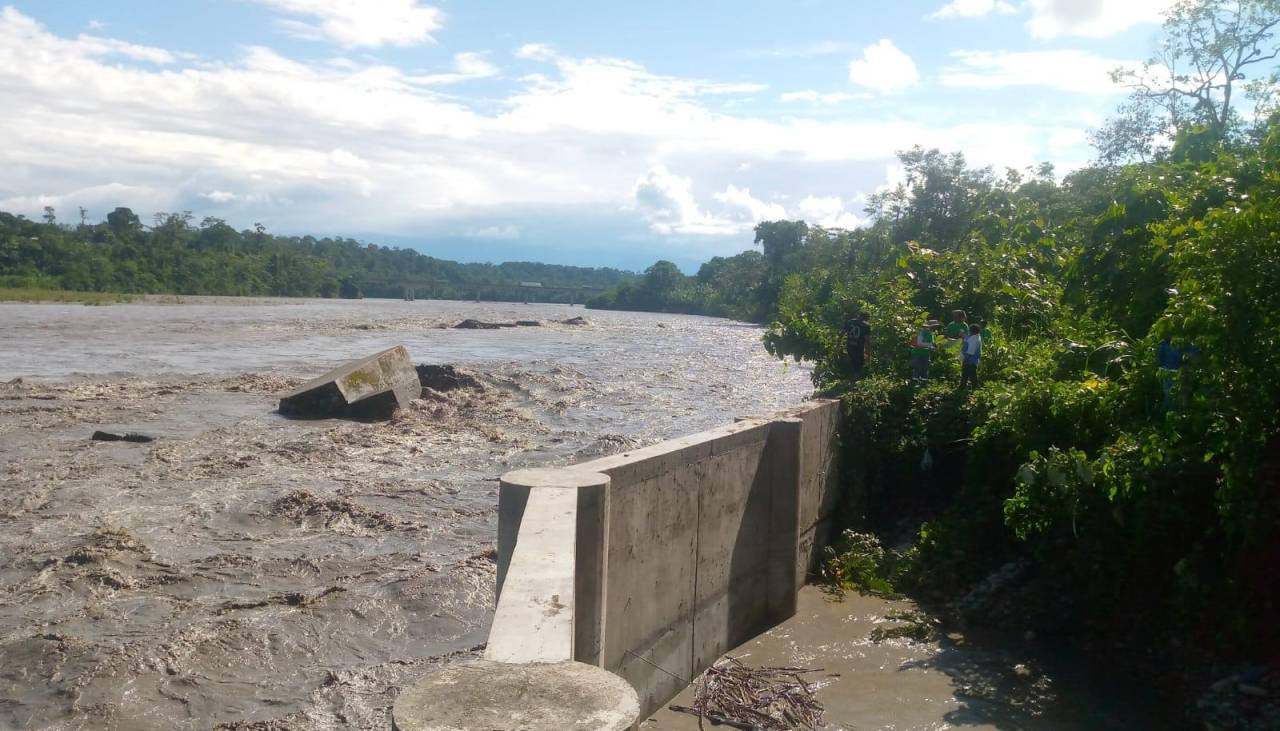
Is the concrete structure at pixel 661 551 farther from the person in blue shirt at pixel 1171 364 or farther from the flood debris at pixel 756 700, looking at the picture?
the person in blue shirt at pixel 1171 364

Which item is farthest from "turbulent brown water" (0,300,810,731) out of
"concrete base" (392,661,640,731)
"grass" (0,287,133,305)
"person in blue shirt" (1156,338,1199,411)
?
"grass" (0,287,133,305)

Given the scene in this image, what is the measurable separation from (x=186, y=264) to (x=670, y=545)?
311ft

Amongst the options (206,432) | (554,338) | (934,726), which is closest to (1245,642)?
(934,726)

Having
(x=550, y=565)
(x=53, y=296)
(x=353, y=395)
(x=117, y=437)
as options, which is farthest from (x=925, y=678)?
(x=53, y=296)

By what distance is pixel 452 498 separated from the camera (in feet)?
47.2

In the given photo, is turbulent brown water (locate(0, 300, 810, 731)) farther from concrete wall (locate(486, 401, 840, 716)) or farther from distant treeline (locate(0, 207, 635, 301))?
distant treeline (locate(0, 207, 635, 301))

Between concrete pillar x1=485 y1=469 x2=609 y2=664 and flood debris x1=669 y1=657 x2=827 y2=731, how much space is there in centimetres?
196

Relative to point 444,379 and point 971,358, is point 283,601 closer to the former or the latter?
point 971,358

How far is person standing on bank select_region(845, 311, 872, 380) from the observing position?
14.2 metres

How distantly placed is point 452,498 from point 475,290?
128098 millimetres

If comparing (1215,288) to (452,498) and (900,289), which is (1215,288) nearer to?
(900,289)

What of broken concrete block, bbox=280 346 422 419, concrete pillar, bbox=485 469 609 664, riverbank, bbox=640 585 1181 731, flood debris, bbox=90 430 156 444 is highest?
concrete pillar, bbox=485 469 609 664

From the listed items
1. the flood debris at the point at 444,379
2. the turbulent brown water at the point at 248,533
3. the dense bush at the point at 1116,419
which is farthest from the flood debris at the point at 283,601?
the flood debris at the point at 444,379

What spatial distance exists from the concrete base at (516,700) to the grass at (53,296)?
75.1m
